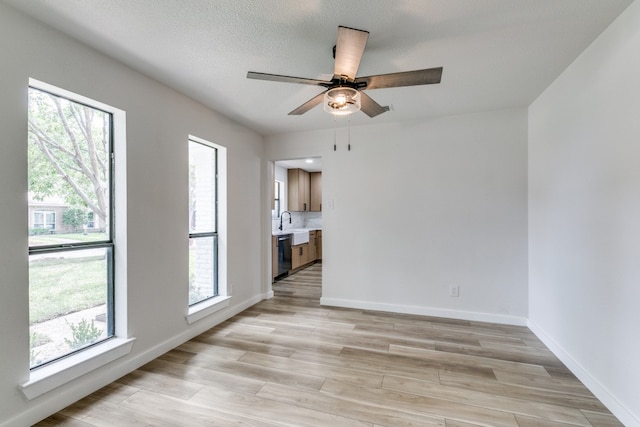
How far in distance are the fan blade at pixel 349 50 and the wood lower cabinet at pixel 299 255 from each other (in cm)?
443

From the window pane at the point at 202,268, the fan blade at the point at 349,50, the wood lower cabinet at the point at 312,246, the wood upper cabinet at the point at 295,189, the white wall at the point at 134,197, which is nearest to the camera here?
the fan blade at the point at 349,50

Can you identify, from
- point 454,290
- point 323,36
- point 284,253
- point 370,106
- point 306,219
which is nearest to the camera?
point 323,36

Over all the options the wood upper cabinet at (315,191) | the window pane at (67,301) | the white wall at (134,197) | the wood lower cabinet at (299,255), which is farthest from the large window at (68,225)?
the wood upper cabinet at (315,191)

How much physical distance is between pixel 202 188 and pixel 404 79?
2471mm

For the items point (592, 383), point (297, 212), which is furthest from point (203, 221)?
point (297, 212)

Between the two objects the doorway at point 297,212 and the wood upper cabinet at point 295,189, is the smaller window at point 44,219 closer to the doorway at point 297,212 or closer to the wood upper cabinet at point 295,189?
the doorway at point 297,212

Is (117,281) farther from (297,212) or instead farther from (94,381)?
(297,212)

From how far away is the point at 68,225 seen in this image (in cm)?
198

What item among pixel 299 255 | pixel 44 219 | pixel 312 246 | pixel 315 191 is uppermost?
pixel 315 191

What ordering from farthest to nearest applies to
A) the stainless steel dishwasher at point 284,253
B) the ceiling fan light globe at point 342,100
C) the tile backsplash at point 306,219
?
the tile backsplash at point 306,219
the stainless steel dishwasher at point 284,253
the ceiling fan light globe at point 342,100

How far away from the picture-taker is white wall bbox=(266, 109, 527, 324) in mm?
3203

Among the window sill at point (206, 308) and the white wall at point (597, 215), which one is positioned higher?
the white wall at point (597, 215)

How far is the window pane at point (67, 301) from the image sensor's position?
1809 millimetres

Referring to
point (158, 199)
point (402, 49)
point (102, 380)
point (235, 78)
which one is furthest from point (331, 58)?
point (102, 380)
